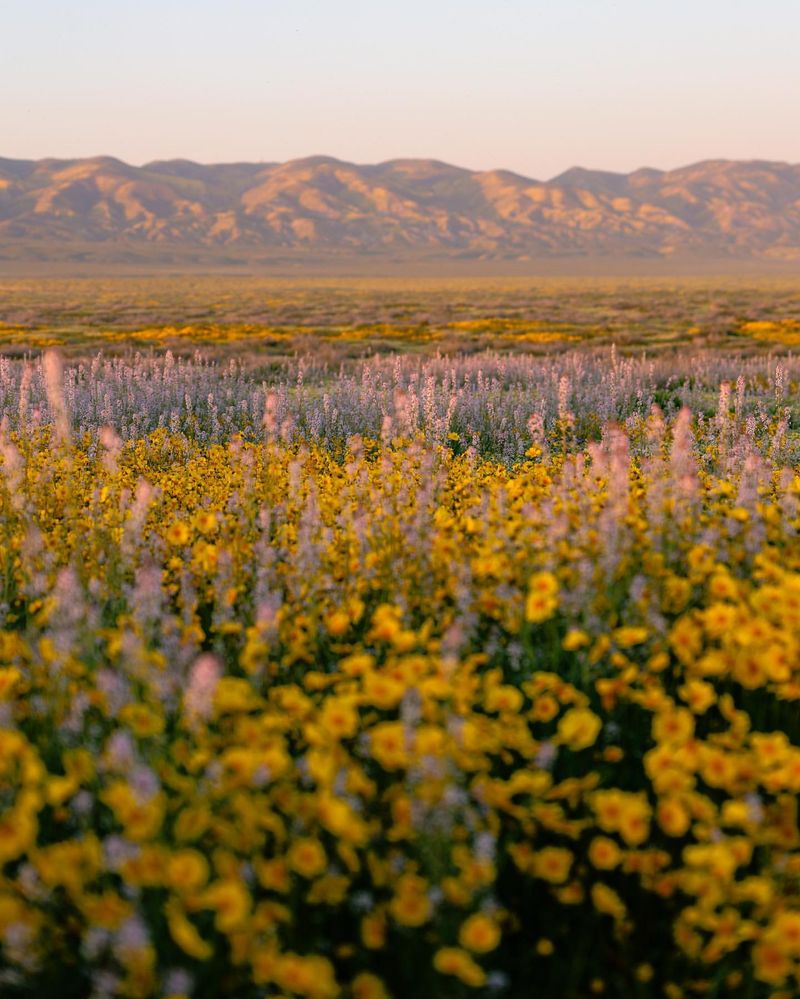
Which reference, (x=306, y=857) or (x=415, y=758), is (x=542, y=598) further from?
(x=306, y=857)

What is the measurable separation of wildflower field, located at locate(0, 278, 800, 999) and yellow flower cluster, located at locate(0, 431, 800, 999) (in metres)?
0.01

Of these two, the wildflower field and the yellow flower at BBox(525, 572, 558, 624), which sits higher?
the yellow flower at BBox(525, 572, 558, 624)

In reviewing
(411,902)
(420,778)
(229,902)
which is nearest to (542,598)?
(420,778)

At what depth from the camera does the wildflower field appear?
222 cm

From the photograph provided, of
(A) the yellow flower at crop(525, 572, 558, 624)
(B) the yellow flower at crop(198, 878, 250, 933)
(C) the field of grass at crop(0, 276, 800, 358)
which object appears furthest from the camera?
(C) the field of grass at crop(0, 276, 800, 358)

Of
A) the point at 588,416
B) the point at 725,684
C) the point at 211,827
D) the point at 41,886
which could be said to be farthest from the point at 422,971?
the point at 588,416

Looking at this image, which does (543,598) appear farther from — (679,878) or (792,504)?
(792,504)

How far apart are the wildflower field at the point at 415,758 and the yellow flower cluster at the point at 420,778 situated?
1 centimetres

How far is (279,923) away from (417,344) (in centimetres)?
2827

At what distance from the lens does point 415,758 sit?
227cm

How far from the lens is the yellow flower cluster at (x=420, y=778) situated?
2209mm

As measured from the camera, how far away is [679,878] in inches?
96.3

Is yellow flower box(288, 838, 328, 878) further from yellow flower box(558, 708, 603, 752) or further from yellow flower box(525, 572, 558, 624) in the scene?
yellow flower box(525, 572, 558, 624)

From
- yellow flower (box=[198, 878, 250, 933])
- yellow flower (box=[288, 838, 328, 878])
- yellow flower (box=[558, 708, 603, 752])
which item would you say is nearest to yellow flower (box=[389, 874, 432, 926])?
yellow flower (box=[288, 838, 328, 878])
